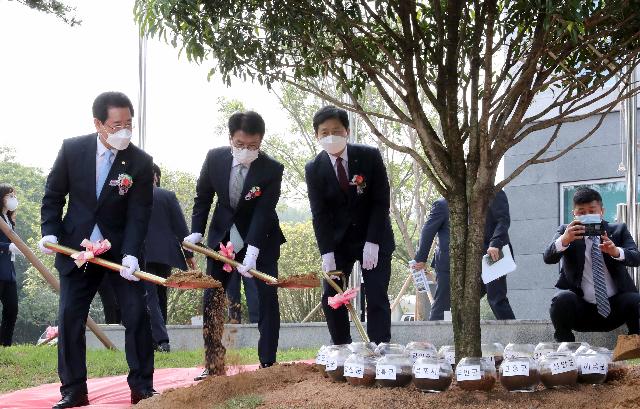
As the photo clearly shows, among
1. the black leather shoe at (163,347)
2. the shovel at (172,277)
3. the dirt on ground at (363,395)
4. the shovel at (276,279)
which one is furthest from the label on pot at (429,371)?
the black leather shoe at (163,347)

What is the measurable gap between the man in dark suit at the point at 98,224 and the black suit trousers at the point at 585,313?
3033 mm

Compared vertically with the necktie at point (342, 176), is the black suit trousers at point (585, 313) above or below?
below

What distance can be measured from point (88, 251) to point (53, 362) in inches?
133

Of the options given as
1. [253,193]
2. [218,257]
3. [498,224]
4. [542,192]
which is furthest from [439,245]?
[542,192]

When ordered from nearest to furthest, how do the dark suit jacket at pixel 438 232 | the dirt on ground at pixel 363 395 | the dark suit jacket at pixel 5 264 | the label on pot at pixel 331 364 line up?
the dirt on ground at pixel 363 395 < the label on pot at pixel 331 364 < the dark suit jacket at pixel 438 232 < the dark suit jacket at pixel 5 264

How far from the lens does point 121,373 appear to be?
8.47m

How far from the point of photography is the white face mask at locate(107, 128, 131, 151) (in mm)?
6234

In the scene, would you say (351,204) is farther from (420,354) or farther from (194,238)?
(420,354)

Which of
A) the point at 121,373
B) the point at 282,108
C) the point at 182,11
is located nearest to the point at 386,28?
the point at 182,11

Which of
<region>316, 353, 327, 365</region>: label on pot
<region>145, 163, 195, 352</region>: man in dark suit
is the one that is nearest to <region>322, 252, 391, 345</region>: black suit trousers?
<region>316, 353, 327, 365</region>: label on pot

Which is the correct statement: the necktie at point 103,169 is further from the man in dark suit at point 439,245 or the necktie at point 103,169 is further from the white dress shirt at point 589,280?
the man in dark suit at point 439,245

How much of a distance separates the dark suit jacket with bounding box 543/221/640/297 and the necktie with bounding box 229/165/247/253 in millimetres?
2265

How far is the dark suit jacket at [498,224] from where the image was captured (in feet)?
29.3

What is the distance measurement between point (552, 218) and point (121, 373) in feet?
26.1
